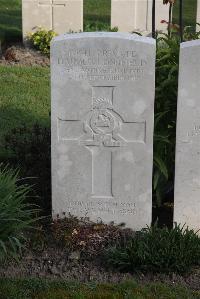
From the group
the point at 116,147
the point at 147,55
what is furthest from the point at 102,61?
the point at 116,147

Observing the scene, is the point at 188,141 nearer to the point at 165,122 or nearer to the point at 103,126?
the point at 165,122

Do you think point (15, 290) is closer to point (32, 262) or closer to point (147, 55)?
point (32, 262)

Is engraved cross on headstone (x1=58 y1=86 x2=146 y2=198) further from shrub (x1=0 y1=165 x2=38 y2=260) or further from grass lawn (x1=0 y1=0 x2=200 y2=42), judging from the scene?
grass lawn (x1=0 y1=0 x2=200 y2=42)

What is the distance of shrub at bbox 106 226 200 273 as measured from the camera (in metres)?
5.07

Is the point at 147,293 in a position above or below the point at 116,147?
below

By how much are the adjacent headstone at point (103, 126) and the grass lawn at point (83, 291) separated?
92 centimetres

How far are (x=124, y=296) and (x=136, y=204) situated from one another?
3.50 feet

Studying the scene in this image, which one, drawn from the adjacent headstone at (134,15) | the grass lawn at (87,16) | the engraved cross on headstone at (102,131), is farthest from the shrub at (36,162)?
the grass lawn at (87,16)

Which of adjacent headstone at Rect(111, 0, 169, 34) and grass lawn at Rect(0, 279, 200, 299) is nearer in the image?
grass lawn at Rect(0, 279, 200, 299)

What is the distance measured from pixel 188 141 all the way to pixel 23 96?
15.3 ft

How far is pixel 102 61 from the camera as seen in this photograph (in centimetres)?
530

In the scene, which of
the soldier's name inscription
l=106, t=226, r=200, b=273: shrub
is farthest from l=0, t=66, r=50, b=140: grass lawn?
l=106, t=226, r=200, b=273: shrub

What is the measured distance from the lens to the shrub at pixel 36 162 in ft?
20.2

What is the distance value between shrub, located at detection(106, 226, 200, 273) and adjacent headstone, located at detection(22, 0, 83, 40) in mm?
7846
